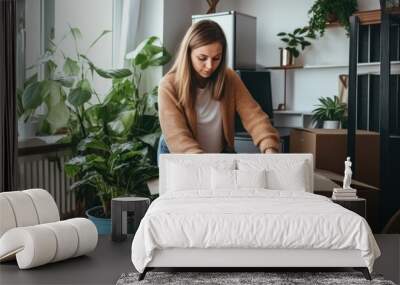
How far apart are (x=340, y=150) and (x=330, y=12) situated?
1.31 meters

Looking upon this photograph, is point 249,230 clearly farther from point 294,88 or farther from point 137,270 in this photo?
point 294,88

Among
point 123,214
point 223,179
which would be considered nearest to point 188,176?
point 223,179

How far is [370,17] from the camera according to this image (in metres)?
5.68

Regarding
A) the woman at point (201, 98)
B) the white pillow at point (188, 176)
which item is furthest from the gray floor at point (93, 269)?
the woman at point (201, 98)

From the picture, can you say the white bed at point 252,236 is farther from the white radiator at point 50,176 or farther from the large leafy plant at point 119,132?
the white radiator at point 50,176

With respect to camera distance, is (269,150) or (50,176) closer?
(269,150)

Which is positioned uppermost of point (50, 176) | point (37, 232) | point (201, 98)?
point (201, 98)

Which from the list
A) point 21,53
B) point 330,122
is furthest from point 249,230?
point 21,53

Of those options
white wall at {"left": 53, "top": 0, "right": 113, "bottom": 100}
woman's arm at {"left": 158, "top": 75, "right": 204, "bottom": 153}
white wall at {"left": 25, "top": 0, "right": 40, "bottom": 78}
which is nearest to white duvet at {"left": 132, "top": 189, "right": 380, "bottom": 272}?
woman's arm at {"left": 158, "top": 75, "right": 204, "bottom": 153}

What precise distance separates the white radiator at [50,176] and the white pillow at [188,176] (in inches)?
55.2

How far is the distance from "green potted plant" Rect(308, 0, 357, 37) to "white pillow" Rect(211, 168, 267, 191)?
1.87 meters

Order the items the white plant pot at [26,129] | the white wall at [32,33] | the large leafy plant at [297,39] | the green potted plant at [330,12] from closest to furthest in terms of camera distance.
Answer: the white plant pot at [26,129] < the white wall at [32,33] < the green potted plant at [330,12] < the large leafy plant at [297,39]

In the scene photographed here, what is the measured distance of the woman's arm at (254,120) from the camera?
17.6ft

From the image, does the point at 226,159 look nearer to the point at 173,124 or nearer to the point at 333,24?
the point at 173,124
